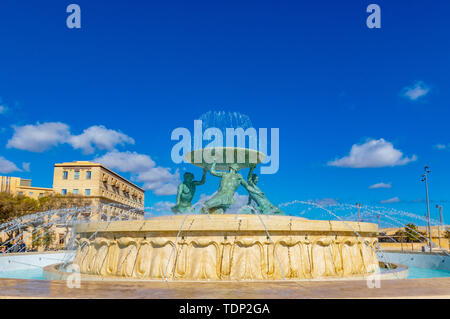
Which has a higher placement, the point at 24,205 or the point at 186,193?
the point at 24,205

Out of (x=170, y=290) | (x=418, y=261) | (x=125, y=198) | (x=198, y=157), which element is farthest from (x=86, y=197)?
(x=170, y=290)

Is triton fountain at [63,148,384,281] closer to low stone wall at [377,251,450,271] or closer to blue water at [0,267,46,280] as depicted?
blue water at [0,267,46,280]

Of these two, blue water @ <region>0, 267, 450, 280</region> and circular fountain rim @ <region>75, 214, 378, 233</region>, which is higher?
circular fountain rim @ <region>75, 214, 378, 233</region>

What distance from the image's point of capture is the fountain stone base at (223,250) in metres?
8.63

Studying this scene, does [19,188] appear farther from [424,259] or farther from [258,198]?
[424,259]

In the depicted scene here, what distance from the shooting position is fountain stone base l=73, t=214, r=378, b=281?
8633mm

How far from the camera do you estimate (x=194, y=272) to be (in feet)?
28.2

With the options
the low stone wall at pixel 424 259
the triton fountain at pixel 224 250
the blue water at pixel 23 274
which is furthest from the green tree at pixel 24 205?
the low stone wall at pixel 424 259

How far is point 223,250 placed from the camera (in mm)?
8727

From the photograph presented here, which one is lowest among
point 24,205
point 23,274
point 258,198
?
point 23,274

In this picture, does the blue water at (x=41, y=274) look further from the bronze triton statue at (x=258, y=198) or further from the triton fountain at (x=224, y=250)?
the bronze triton statue at (x=258, y=198)

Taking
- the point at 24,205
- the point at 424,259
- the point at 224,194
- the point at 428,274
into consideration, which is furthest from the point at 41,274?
the point at 24,205

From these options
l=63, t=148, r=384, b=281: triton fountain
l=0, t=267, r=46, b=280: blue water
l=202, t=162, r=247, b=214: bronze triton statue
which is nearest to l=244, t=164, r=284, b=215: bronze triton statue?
l=202, t=162, r=247, b=214: bronze triton statue
